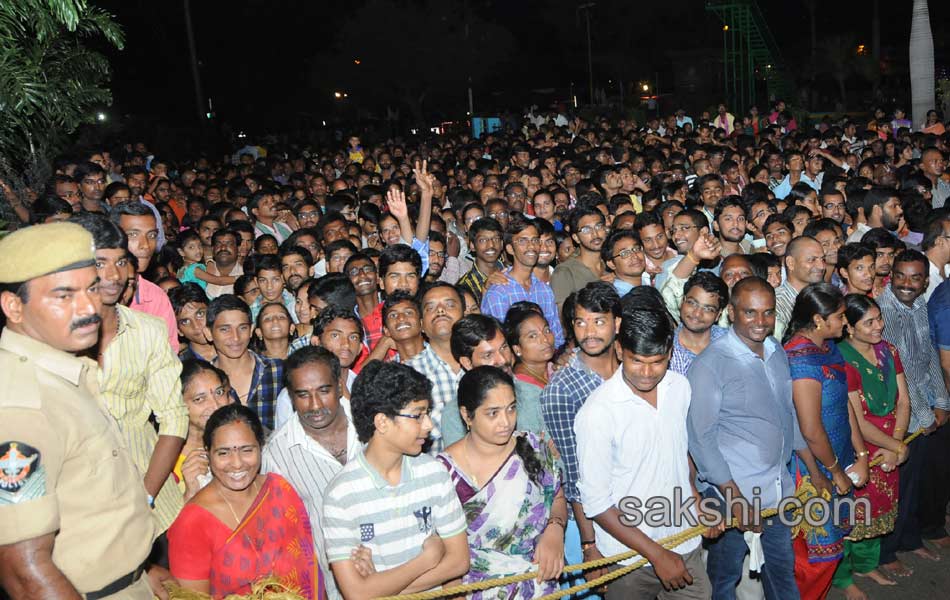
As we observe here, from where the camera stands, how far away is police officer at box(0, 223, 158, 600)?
229 cm

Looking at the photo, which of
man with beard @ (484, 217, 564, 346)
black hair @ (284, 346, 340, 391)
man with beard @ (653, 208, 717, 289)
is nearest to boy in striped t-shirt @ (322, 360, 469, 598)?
black hair @ (284, 346, 340, 391)

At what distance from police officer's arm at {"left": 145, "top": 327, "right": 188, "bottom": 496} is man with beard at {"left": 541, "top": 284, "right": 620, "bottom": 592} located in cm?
170

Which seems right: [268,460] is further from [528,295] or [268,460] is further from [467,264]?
[467,264]

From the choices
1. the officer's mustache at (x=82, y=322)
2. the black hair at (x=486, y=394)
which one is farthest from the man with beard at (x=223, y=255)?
the officer's mustache at (x=82, y=322)

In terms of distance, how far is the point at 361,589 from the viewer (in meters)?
3.14

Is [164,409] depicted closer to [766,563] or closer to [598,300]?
[598,300]

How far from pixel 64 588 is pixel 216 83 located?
30.3 metres

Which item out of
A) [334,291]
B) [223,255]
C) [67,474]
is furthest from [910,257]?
[223,255]

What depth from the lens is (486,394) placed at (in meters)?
3.47

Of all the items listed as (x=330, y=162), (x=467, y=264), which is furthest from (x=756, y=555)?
(x=330, y=162)

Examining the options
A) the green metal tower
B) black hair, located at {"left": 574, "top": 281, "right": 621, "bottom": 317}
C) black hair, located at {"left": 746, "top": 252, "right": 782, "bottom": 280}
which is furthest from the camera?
the green metal tower

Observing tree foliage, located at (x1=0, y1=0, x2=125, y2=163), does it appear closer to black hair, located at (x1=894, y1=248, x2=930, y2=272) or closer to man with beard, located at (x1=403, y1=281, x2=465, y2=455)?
man with beard, located at (x1=403, y1=281, x2=465, y2=455)

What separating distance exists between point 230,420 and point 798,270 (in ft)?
12.0

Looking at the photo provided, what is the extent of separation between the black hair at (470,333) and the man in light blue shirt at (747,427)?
3.41 feet
